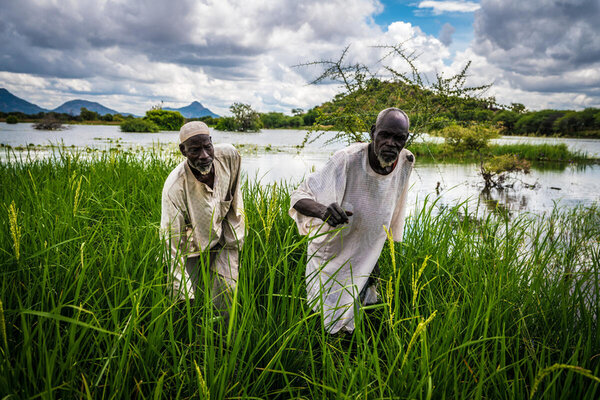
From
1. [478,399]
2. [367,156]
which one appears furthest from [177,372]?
[367,156]

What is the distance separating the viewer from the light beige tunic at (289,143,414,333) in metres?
2.23

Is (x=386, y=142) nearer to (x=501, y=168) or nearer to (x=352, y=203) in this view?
(x=352, y=203)

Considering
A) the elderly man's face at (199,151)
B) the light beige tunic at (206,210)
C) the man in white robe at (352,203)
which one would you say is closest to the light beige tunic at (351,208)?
the man in white robe at (352,203)

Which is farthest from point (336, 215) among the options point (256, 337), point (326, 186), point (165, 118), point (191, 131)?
point (165, 118)

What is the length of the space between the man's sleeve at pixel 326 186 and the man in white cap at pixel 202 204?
0.48 metres

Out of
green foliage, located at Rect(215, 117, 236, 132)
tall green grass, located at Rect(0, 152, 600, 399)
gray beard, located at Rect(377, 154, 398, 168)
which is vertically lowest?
tall green grass, located at Rect(0, 152, 600, 399)

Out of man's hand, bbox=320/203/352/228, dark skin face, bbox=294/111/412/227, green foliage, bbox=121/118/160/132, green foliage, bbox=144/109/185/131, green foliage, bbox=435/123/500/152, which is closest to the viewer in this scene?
man's hand, bbox=320/203/352/228

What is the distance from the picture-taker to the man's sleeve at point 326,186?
220cm

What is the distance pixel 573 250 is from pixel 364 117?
103 inches

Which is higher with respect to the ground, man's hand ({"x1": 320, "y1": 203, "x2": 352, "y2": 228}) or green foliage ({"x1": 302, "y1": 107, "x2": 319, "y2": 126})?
green foliage ({"x1": 302, "y1": 107, "x2": 319, "y2": 126})

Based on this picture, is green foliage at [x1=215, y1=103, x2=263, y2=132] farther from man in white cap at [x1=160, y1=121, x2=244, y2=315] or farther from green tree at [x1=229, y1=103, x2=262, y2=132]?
man in white cap at [x1=160, y1=121, x2=244, y2=315]

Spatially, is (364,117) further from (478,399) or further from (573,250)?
(478,399)

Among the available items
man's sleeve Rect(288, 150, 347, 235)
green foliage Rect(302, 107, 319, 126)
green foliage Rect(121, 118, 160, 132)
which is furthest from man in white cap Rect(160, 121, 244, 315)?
green foliage Rect(121, 118, 160, 132)

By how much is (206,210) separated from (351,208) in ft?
3.46
